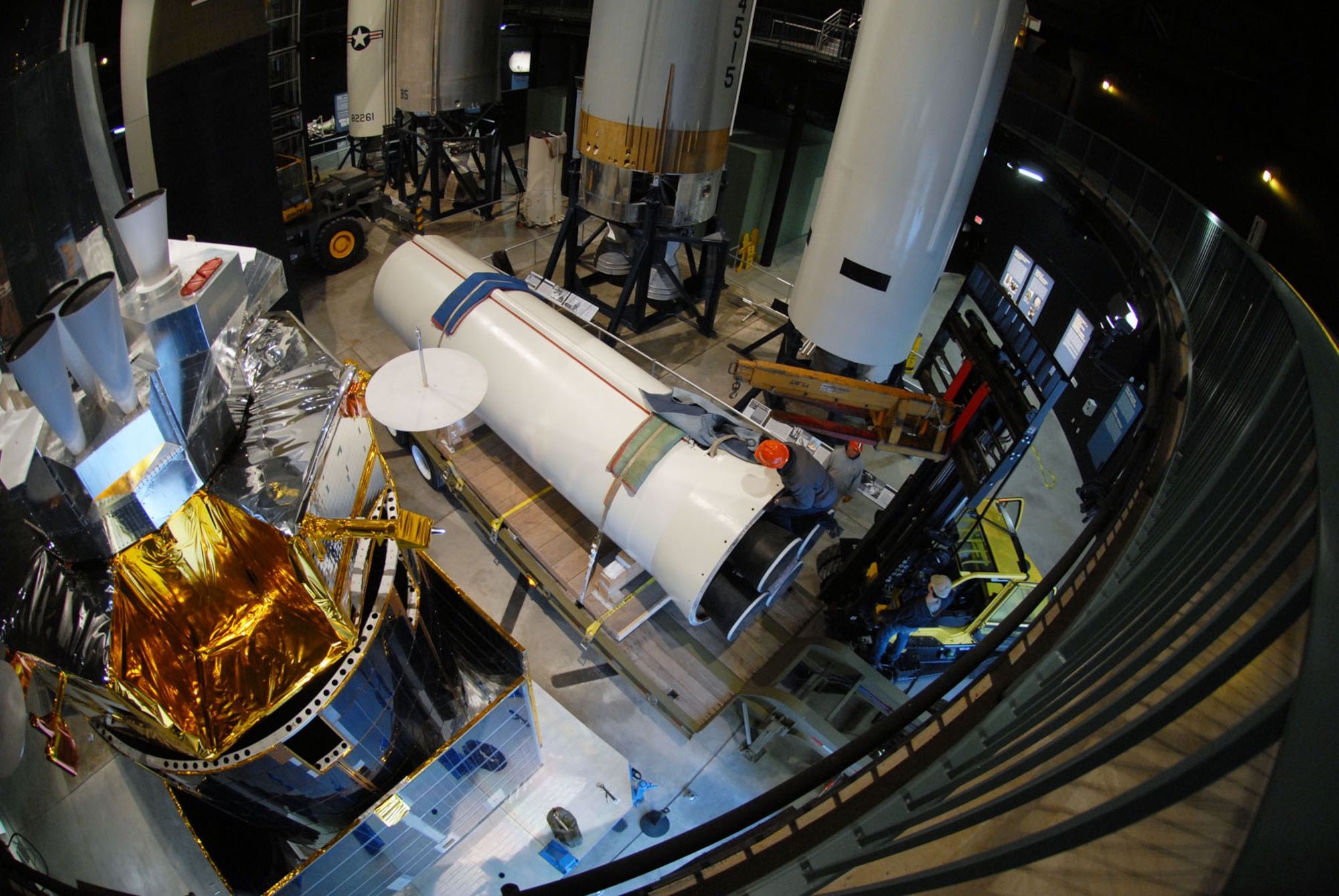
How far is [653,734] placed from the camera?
19.7ft

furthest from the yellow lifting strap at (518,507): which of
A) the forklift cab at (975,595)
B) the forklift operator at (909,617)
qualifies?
the forklift cab at (975,595)

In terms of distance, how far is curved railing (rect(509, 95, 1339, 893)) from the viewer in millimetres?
1081

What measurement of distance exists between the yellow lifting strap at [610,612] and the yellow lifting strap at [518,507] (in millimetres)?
1392

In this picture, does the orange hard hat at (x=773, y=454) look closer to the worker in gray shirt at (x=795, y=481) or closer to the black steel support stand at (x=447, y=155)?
the worker in gray shirt at (x=795, y=481)

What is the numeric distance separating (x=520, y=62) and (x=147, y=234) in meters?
15.2

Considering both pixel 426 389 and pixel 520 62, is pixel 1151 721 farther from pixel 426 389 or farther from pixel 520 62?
pixel 520 62

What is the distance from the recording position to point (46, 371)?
6.75ft

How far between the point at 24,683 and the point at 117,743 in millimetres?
808

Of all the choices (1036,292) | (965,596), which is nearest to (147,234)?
(965,596)

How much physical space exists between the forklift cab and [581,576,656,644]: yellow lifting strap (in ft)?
7.91

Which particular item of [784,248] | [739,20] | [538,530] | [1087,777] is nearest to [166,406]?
[1087,777]

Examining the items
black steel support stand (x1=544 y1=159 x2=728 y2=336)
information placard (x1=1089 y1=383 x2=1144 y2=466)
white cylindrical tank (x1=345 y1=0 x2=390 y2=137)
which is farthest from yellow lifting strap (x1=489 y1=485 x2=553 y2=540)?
white cylindrical tank (x1=345 y1=0 x2=390 y2=137)

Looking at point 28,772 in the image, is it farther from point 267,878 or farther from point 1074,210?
point 1074,210

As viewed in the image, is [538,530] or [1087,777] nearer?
[1087,777]
